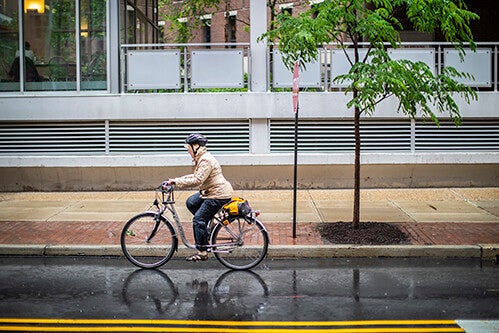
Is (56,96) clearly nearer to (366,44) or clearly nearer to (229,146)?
(229,146)

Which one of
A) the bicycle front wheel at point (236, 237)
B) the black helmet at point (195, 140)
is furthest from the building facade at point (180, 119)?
the black helmet at point (195, 140)

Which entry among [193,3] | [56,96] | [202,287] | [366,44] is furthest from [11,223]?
[193,3]

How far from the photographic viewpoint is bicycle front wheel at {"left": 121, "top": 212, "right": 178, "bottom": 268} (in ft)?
29.2

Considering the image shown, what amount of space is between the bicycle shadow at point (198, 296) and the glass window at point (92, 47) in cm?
741

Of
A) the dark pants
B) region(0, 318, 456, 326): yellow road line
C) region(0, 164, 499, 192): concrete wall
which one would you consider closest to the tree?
the dark pants

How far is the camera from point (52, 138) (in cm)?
1517

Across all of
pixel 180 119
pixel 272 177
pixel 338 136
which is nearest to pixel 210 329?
pixel 272 177

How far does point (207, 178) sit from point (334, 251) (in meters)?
2.30

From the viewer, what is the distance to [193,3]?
19875 millimetres

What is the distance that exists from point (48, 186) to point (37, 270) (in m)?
6.41

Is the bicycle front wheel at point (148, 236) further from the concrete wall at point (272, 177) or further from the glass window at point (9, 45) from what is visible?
the glass window at point (9, 45)

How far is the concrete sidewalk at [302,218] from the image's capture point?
386 inches

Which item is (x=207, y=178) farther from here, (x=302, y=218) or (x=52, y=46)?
(x=52, y=46)

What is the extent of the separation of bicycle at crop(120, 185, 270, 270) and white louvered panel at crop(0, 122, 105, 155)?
6257mm
